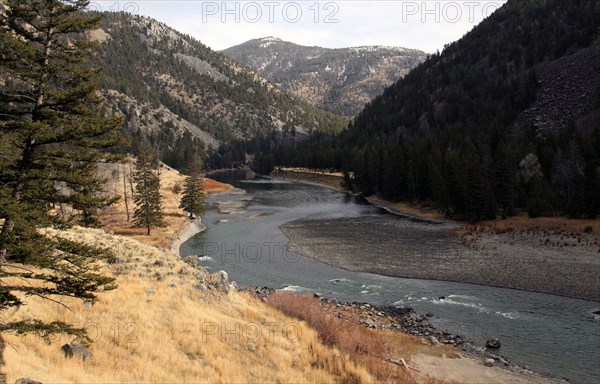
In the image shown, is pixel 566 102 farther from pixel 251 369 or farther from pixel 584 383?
pixel 251 369

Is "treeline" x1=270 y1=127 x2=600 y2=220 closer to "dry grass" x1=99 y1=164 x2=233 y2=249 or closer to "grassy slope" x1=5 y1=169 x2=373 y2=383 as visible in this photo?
"dry grass" x1=99 y1=164 x2=233 y2=249

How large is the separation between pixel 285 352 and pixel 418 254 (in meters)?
35.7

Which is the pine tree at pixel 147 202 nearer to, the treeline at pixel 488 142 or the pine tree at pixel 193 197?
the pine tree at pixel 193 197

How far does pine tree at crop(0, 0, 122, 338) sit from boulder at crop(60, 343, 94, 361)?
3212mm

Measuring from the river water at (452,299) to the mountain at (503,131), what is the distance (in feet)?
64.7

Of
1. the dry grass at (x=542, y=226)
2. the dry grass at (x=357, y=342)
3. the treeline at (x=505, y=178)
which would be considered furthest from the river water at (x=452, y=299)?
the dry grass at (x=542, y=226)

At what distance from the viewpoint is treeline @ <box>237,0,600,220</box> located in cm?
6781

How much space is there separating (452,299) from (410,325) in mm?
7729

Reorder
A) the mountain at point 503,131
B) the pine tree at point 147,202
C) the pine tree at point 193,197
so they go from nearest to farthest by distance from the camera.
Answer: the pine tree at point 147,202 < the mountain at point 503,131 < the pine tree at point 193,197

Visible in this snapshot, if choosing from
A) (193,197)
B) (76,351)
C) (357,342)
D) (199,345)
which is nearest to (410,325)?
(357,342)

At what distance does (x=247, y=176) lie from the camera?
19000cm

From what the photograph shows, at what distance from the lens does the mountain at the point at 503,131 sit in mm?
68312

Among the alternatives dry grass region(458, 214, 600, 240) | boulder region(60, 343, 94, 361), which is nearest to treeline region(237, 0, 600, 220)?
dry grass region(458, 214, 600, 240)

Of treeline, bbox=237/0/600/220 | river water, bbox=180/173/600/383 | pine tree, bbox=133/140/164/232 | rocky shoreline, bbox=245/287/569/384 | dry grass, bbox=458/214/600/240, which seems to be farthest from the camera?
treeline, bbox=237/0/600/220
